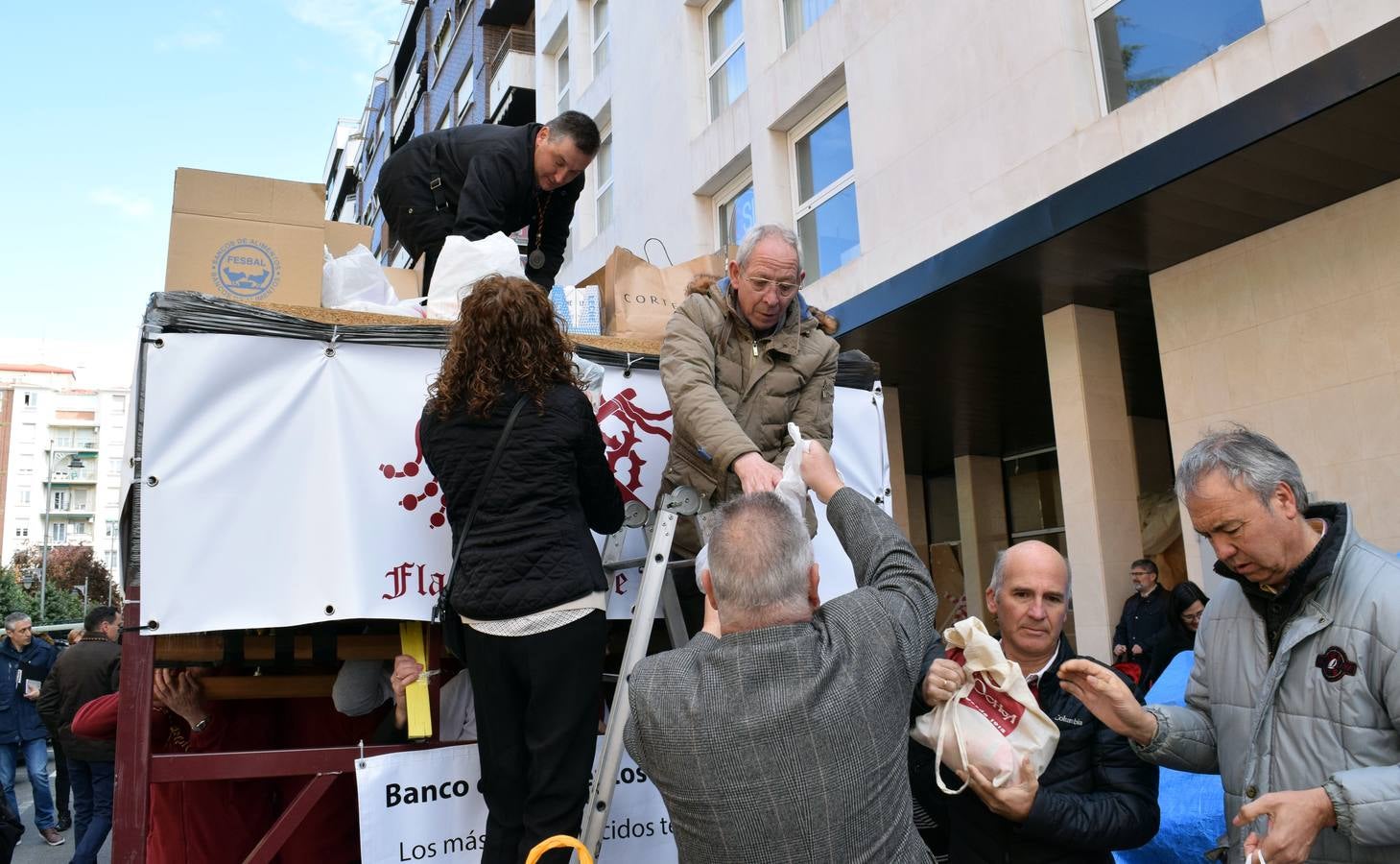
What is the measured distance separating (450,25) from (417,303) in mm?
27139

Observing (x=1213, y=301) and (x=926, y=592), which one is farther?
(x=1213, y=301)

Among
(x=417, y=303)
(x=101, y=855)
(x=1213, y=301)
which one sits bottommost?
(x=101, y=855)

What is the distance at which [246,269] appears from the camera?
346cm

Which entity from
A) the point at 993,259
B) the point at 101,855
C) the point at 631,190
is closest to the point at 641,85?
the point at 631,190

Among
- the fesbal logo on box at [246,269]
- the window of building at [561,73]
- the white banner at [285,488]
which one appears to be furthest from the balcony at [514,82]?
the white banner at [285,488]

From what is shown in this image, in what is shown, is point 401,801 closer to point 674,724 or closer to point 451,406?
point 451,406

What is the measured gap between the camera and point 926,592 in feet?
7.24

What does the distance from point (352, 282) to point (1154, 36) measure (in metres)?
6.81

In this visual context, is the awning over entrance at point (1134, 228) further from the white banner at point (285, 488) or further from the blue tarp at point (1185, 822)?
the white banner at point (285, 488)

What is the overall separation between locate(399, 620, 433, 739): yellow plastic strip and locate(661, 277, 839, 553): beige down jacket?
98 centimetres

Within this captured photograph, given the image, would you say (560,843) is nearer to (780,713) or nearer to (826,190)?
(780,713)

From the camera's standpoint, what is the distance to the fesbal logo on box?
3418 mm

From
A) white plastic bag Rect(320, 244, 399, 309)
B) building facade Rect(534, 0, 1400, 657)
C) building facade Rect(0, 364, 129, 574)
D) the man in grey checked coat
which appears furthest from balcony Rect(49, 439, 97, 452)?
the man in grey checked coat

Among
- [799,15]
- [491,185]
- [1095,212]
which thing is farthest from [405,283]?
[799,15]
